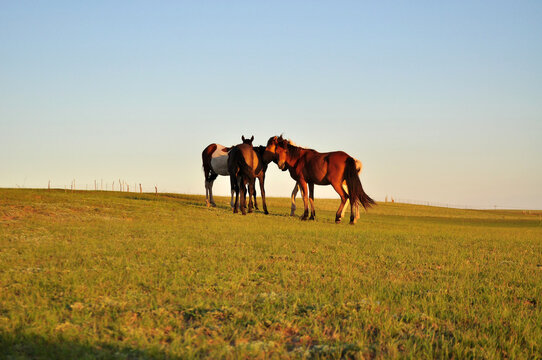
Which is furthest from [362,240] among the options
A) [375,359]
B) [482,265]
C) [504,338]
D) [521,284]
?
[375,359]

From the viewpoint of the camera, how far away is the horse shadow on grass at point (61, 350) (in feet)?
13.6

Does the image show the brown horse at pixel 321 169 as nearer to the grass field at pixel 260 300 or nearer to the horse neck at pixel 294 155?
the horse neck at pixel 294 155

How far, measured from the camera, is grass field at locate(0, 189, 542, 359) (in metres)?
4.45

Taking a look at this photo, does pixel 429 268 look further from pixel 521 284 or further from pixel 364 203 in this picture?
pixel 364 203

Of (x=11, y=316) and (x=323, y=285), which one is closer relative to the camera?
(x=11, y=316)

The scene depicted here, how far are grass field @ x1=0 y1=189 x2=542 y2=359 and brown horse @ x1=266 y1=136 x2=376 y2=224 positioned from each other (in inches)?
316

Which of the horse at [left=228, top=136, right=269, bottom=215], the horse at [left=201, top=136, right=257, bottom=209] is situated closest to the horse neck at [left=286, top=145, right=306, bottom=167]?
the horse at [left=228, top=136, right=269, bottom=215]

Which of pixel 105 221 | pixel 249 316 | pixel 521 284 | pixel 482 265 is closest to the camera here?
pixel 249 316

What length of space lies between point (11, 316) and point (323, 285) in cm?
437

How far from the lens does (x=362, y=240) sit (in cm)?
1398

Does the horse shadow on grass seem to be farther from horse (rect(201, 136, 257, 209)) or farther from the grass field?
horse (rect(201, 136, 257, 209))

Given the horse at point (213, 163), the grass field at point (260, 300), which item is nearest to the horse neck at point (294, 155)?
the horse at point (213, 163)

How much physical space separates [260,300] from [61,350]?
260 centimetres

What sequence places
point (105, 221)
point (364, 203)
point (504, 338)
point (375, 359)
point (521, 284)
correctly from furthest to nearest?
point (364, 203), point (105, 221), point (521, 284), point (504, 338), point (375, 359)
